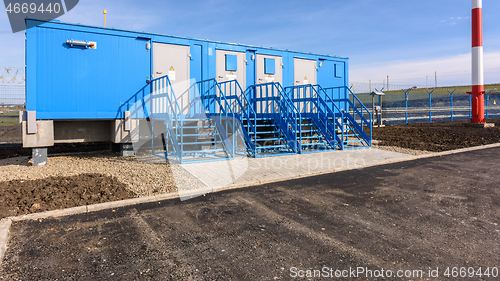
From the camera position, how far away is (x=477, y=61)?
59.1 feet

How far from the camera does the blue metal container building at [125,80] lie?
8039mm

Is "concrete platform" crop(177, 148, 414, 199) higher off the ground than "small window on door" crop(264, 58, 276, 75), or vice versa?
Result: "small window on door" crop(264, 58, 276, 75)

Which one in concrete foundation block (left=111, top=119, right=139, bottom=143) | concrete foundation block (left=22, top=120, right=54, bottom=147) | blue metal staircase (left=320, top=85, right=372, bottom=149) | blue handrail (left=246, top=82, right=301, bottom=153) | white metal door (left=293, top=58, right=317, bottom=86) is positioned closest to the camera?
concrete foundation block (left=22, top=120, right=54, bottom=147)

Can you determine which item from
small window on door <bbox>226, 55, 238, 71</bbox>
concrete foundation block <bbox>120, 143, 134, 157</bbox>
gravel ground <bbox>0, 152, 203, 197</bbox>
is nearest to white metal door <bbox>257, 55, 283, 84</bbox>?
small window on door <bbox>226, 55, 238, 71</bbox>

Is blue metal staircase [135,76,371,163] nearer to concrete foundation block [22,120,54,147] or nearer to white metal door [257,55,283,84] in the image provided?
white metal door [257,55,283,84]

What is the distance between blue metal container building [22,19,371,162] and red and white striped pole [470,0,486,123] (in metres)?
10.9

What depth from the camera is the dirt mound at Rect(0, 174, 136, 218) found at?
4.82m

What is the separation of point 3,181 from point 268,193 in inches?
203

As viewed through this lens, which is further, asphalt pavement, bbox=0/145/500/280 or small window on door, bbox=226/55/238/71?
small window on door, bbox=226/55/238/71

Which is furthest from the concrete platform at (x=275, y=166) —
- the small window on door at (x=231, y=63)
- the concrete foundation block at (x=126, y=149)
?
the small window on door at (x=231, y=63)

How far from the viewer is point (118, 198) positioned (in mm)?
5293

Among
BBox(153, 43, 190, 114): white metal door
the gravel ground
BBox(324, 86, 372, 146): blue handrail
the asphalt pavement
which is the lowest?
the asphalt pavement

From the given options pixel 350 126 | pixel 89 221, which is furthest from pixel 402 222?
pixel 350 126

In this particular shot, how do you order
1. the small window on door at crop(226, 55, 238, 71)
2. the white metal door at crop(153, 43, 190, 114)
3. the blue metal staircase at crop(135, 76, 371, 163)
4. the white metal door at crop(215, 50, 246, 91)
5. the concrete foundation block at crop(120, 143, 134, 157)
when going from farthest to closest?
the small window on door at crop(226, 55, 238, 71) < the white metal door at crop(215, 50, 246, 91) < the white metal door at crop(153, 43, 190, 114) < the concrete foundation block at crop(120, 143, 134, 157) < the blue metal staircase at crop(135, 76, 371, 163)
